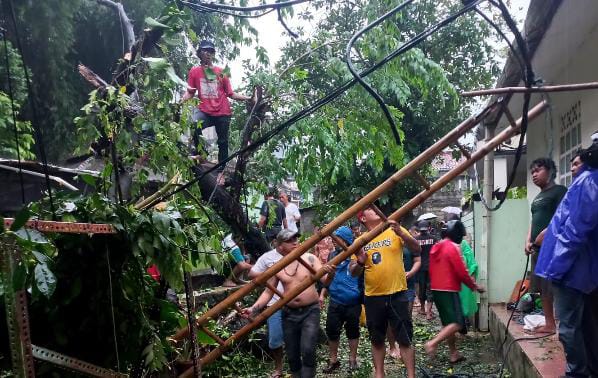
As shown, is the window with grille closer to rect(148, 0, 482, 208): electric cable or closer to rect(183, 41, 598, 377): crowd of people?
rect(183, 41, 598, 377): crowd of people

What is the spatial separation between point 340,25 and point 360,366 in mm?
8916

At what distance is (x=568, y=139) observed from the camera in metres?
7.30

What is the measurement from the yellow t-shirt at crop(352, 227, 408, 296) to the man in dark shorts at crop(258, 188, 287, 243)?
2380mm

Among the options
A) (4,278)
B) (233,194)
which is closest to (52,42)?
(233,194)

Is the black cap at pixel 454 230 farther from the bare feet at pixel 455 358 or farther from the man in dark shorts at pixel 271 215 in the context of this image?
the man in dark shorts at pixel 271 215

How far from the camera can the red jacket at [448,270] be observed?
22.0 ft

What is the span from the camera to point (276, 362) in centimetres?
670

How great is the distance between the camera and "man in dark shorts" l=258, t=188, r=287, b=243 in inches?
322

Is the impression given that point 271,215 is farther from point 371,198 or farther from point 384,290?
point 371,198

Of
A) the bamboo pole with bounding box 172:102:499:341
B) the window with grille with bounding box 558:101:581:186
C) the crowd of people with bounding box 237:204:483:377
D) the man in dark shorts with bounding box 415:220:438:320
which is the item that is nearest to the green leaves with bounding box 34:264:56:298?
the bamboo pole with bounding box 172:102:499:341

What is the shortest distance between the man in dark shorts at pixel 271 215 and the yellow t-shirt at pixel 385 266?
2.38 metres

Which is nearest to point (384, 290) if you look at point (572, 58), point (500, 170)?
point (572, 58)

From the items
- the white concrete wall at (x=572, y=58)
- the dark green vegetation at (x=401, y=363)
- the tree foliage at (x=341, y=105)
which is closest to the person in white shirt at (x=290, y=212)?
the dark green vegetation at (x=401, y=363)

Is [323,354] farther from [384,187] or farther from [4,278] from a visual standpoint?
[4,278]
